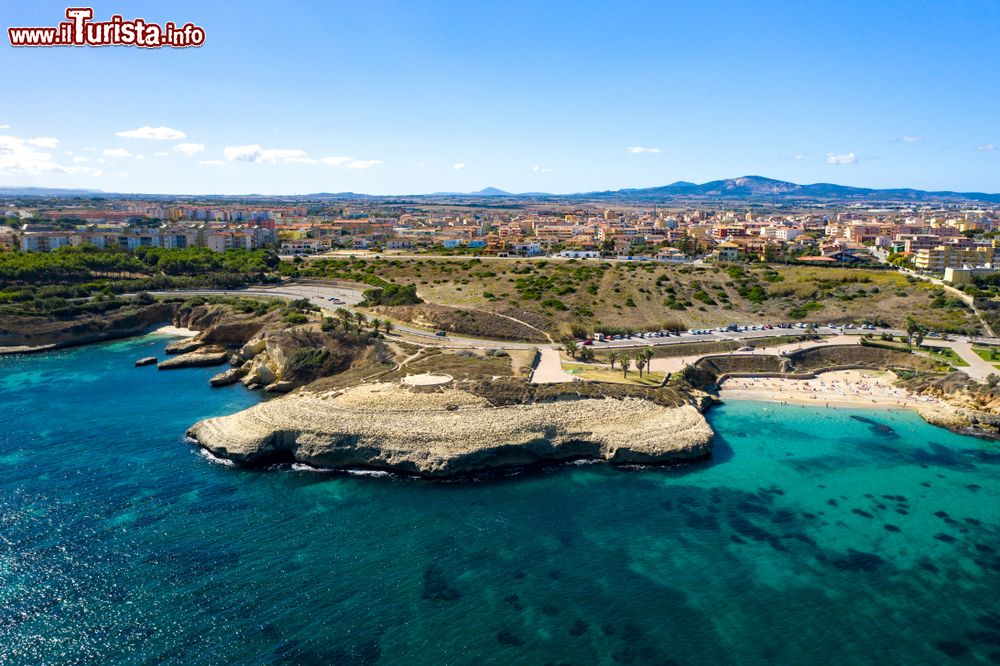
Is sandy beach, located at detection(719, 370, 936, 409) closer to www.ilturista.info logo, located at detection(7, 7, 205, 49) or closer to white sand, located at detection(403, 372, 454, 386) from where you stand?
white sand, located at detection(403, 372, 454, 386)

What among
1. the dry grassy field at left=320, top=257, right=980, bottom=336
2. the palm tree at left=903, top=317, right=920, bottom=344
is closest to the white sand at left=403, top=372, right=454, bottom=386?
the dry grassy field at left=320, top=257, right=980, bottom=336

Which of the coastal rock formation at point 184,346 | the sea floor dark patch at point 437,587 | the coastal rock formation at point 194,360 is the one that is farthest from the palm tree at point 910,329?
the coastal rock formation at point 184,346

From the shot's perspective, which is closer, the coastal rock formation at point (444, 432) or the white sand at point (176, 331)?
the coastal rock formation at point (444, 432)

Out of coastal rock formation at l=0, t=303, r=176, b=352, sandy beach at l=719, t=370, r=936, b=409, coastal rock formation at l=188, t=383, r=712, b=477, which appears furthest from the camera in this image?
coastal rock formation at l=0, t=303, r=176, b=352

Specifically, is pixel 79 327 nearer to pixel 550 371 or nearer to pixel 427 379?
pixel 427 379

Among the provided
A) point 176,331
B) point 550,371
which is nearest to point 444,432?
point 550,371

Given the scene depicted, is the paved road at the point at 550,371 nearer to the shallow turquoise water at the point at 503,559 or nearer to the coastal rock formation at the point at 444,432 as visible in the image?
the coastal rock formation at the point at 444,432

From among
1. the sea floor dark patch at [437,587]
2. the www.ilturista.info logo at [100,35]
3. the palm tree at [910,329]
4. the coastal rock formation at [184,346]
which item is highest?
the www.ilturista.info logo at [100,35]
